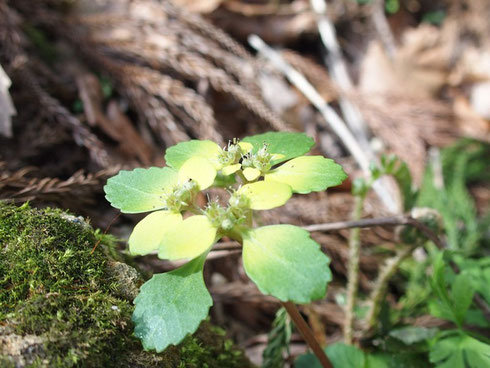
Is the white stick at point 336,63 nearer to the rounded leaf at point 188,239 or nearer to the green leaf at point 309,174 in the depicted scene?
the green leaf at point 309,174

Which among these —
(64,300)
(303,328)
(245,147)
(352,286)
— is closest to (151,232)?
(64,300)

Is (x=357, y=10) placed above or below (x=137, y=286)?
above

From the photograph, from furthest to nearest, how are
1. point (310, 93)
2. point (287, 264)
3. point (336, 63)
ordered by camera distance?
1. point (336, 63)
2. point (310, 93)
3. point (287, 264)

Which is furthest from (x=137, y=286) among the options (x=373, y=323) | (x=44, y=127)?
(x=44, y=127)

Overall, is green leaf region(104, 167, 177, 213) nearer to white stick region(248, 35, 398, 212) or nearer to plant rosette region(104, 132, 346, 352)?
plant rosette region(104, 132, 346, 352)

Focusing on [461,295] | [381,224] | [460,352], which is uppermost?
[381,224]

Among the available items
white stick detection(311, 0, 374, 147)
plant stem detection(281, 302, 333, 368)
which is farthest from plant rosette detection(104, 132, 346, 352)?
white stick detection(311, 0, 374, 147)

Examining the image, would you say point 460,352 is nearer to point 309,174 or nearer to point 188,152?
point 309,174

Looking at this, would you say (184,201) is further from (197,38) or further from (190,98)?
(197,38)
